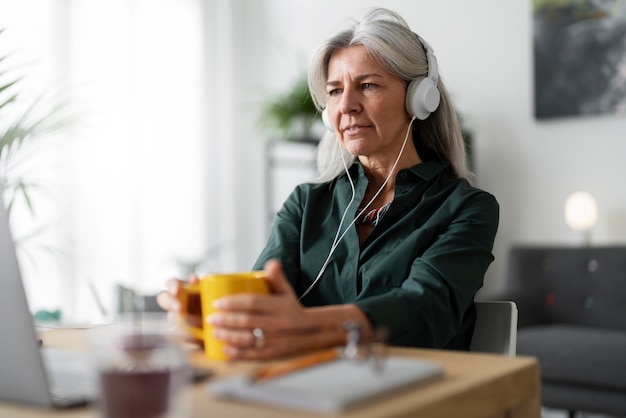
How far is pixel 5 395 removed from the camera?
2.59ft

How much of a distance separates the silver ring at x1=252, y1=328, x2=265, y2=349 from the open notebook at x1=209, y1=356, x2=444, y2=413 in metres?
0.15

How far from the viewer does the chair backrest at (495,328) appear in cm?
129

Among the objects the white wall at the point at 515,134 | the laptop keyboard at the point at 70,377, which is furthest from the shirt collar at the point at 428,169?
the white wall at the point at 515,134

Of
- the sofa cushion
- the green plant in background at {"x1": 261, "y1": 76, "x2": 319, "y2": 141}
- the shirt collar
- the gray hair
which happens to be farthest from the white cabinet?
the shirt collar

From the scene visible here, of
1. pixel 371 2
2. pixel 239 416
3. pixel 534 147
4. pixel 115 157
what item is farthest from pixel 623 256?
pixel 239 416

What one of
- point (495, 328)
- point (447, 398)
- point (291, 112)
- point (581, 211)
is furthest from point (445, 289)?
point (291, 112)

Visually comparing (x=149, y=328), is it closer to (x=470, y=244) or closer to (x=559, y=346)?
(x=470, y=244)

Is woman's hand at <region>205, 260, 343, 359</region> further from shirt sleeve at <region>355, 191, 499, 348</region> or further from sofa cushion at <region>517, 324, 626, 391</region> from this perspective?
sofa cushion at <region>517, 324, 626, 391</region>

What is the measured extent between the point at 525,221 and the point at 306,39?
5.87 feet

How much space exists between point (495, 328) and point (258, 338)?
52cm

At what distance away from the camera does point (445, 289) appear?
124 centimetres

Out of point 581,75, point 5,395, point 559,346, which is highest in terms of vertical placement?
point 581,75

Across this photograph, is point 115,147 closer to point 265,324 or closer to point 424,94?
point 424,94

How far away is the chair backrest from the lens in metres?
1.29
